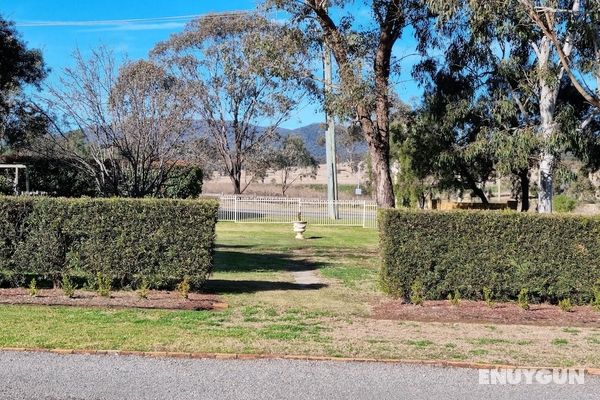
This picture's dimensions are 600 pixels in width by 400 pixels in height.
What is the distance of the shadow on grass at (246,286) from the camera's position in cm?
1107

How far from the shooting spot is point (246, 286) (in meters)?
11.7

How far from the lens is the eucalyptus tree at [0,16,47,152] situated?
19.5 metres

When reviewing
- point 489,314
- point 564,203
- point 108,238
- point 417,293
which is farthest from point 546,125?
point 564,203

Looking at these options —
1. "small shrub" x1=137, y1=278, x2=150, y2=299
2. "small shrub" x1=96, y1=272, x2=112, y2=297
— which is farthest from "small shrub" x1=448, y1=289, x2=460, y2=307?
"small shrub" x1=96, y1=272, x2=112, y2=297

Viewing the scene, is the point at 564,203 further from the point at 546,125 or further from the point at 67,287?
the point at 67,287

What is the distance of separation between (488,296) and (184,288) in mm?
4724

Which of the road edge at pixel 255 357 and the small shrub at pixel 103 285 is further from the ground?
the small shrub at pixel 103 285

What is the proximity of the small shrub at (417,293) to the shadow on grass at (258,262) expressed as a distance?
527 cm

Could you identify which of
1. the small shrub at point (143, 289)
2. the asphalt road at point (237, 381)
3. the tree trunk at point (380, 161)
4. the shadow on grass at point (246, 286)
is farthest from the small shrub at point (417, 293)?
the tree trunk at point (380, 161)

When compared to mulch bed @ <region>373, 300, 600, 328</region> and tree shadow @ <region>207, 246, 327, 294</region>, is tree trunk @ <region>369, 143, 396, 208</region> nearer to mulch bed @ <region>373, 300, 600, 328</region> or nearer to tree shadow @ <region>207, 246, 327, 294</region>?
tree shadow @ <region>207, 246, 327, 294</region>

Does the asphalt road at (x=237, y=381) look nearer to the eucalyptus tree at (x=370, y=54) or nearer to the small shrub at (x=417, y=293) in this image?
the small shrub at (x=417, y=293)

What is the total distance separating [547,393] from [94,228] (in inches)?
281

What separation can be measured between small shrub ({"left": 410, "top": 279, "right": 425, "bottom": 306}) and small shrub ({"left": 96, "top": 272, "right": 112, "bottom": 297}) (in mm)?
4698

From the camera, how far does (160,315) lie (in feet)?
28.8
